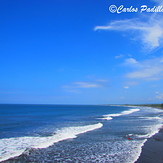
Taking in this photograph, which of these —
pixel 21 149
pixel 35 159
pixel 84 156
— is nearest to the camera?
pixel 35 159

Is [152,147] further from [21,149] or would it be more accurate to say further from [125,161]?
[21,149]

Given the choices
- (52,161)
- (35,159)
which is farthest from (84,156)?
(35,159)

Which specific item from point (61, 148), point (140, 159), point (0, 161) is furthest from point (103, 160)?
point (0, 161)

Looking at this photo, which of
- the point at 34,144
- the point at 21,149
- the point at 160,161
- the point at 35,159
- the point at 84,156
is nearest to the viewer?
the point at 160,161

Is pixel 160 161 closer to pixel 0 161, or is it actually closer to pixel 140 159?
pixel 140 159

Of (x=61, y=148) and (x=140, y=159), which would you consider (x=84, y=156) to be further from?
(x=140, y=159)

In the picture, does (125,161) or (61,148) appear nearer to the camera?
(125,161)

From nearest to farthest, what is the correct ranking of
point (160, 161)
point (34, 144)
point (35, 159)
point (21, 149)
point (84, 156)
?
point (160, 161) → point (35, 159) → point (84, 156) → point (21, 149) → point (34, 144)

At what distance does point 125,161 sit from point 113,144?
4.30 metres

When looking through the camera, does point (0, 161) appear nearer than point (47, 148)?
Yes

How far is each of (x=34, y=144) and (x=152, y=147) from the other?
31.3ft

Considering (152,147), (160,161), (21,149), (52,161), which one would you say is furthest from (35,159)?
(152,147)

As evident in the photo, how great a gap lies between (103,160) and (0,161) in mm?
6172

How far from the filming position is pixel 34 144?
47.4ft
